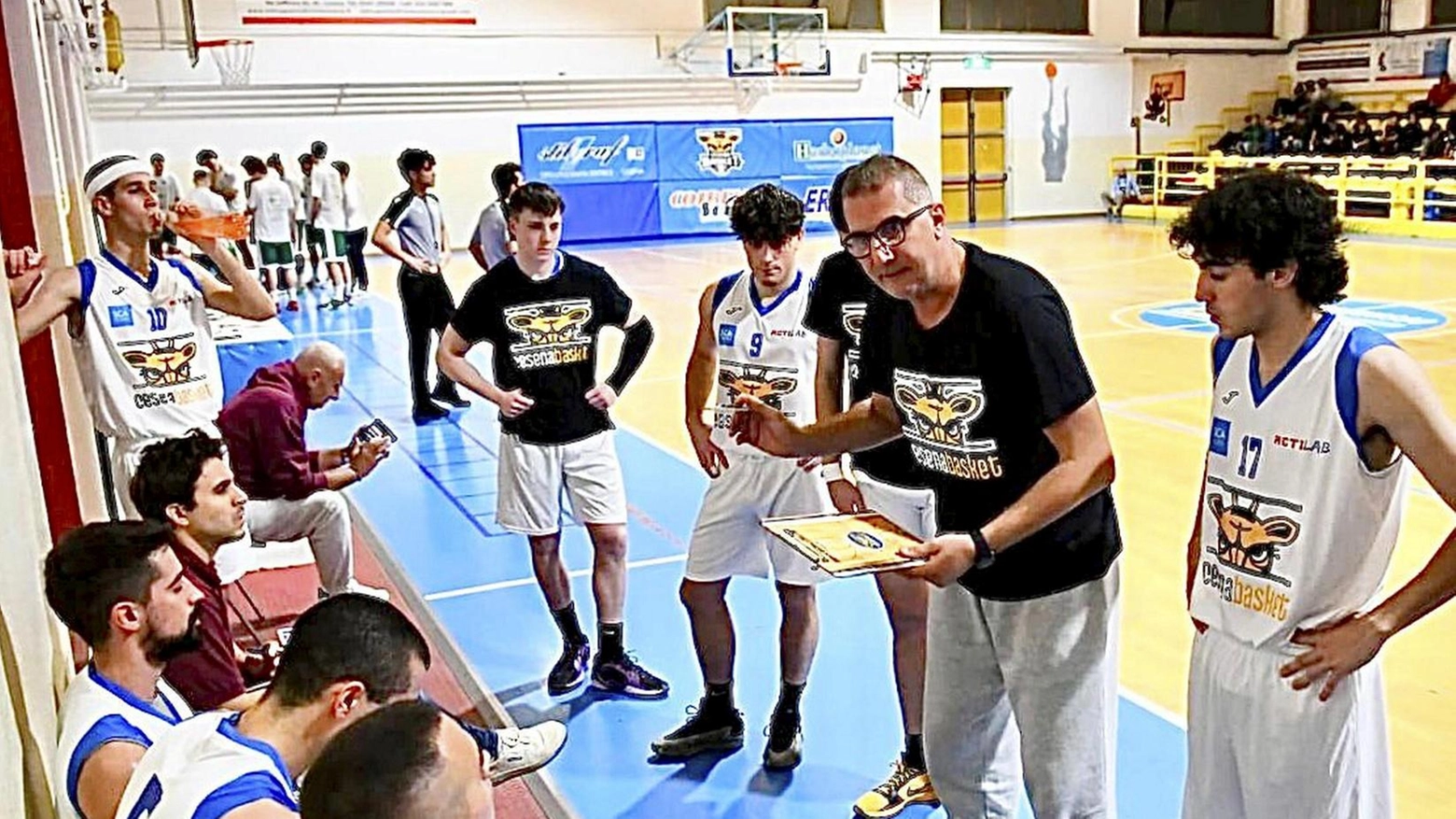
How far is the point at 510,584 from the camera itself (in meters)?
6.21

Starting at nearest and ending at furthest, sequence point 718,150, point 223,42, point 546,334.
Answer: point 546,334, point 223,42, point 718,150

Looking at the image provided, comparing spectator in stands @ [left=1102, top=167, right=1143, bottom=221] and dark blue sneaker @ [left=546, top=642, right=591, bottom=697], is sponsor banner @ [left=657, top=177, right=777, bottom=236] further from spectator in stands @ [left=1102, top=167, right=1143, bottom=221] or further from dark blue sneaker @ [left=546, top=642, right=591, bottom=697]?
dark blue sneaker @ [left=546, top=642, right=591, bottom=697]

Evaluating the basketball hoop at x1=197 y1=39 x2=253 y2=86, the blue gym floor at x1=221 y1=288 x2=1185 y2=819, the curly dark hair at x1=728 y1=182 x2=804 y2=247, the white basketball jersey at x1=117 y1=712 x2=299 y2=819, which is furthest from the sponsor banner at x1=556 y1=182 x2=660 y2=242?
the white basketball jersey at x1=117 y1=712 x2=299 y2=819

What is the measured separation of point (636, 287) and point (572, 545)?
10.5m

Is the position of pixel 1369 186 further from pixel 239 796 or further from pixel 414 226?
pixel 239 796

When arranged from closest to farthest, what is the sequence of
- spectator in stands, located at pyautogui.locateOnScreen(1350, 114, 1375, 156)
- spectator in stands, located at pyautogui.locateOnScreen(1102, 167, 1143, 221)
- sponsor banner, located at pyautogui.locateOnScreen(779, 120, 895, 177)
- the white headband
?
the white headband < spectator in stands, located at pyautogui.locateOnScreen(1350, 114, 1375, 156) < sponsor banner, located at pyautogui.locateOnScreen(779, 120, 895, 177) < spectator in stands, located at pyautogui.locateOnScreen(1102, 167, 1143, 221)

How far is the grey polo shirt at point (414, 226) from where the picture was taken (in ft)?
31.5

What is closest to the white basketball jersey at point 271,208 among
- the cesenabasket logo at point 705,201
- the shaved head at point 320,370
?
→ the cesenabasket logo at point 705,201

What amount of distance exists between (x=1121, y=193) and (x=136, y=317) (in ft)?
82.2

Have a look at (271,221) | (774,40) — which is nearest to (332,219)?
(271,221)

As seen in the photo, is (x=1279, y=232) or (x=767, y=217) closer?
(x=1279, y=232)

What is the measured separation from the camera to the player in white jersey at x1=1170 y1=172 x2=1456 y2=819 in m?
2.36

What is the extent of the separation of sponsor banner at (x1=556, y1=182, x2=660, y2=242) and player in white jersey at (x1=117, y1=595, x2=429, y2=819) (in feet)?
68.6

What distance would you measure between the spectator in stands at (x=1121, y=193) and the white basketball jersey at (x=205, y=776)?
2651cm
